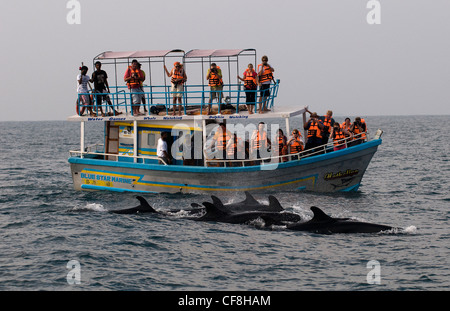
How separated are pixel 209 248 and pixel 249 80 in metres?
9.31

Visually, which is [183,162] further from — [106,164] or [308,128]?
[308,128]

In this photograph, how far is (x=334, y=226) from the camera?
18156mm

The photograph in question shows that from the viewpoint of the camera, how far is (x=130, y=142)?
25.8 metres

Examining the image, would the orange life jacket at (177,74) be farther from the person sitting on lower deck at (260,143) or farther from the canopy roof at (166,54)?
the person sitting on lower deck at (260,143)

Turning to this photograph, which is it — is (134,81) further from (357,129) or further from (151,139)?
(357,129)

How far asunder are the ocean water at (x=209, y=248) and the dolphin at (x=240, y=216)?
317mm

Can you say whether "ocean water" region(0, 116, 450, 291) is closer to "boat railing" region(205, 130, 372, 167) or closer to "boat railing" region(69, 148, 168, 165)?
"boat railing" region(205, 130, 372, 167)

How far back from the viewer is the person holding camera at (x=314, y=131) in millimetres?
24067

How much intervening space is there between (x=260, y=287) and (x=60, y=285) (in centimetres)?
476

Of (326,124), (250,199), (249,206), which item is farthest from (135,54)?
(249,206)

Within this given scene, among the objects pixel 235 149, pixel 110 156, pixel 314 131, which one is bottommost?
pixel 110 156
